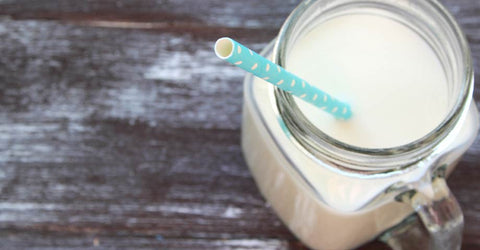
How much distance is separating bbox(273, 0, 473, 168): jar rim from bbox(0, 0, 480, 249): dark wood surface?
239mm

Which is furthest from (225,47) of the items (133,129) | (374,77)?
(133,129)

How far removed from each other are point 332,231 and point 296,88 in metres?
0.22

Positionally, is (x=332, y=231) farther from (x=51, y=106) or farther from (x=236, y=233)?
(x=51, y=106)

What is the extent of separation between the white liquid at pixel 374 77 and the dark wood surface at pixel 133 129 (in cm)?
19

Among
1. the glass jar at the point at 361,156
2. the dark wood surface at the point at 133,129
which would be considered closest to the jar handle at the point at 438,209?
the glass jar at the point at 361,156

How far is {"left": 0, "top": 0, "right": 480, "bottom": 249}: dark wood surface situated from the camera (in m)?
0.76

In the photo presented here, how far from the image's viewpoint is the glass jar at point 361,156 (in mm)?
521

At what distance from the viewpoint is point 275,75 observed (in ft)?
1.59

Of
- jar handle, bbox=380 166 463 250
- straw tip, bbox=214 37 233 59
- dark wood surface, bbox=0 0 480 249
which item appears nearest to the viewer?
straw tip, bbox=214 37 233 59

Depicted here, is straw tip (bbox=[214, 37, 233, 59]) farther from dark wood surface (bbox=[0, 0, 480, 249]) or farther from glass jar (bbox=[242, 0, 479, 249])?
dark wood surface (bbox=[0, 0, 480, 249])

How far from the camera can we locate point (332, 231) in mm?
670

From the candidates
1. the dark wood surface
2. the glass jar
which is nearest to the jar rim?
the glass jar

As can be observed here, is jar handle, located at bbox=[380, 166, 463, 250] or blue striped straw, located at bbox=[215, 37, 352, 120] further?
jar handle, located at bbox=[380, 166, 463, 250]

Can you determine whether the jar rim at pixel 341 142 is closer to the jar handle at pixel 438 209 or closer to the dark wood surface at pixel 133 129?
the jar handle at pixel 438 209
